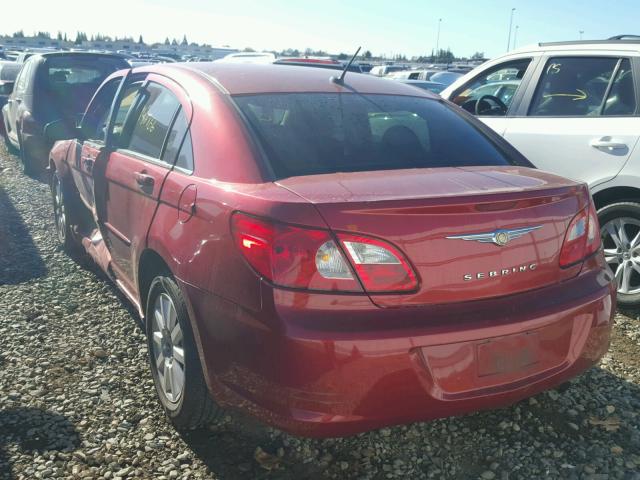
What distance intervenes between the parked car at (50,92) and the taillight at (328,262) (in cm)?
762

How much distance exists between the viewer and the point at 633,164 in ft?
14.1

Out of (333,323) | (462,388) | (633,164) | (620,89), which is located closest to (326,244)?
(333,323)

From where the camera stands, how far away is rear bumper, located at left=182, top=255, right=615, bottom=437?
2.17 m

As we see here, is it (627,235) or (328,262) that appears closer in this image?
(328,262)

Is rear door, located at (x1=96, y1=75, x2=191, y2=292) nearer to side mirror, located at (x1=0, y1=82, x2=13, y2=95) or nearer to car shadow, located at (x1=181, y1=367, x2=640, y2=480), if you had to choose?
car shadow, located at (x1=181, y1=367, x2=640, y2=480)

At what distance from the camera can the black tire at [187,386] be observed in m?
2.68

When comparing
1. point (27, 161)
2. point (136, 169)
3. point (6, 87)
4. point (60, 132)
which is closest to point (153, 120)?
point (136, 169)

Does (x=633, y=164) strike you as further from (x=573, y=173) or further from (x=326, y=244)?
(x=326, y=244)

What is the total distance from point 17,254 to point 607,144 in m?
4.84

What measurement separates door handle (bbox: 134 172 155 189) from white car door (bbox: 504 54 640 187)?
299 cm

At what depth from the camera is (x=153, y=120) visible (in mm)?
3480

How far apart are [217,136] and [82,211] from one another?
2.49m

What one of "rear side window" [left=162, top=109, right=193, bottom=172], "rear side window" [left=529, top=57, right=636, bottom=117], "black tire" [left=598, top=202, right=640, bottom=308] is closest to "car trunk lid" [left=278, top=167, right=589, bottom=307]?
"rear side window" [left=162, top=109, right=193, bottom=172]

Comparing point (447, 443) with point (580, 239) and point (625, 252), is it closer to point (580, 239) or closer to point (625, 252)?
point (580, 239)
